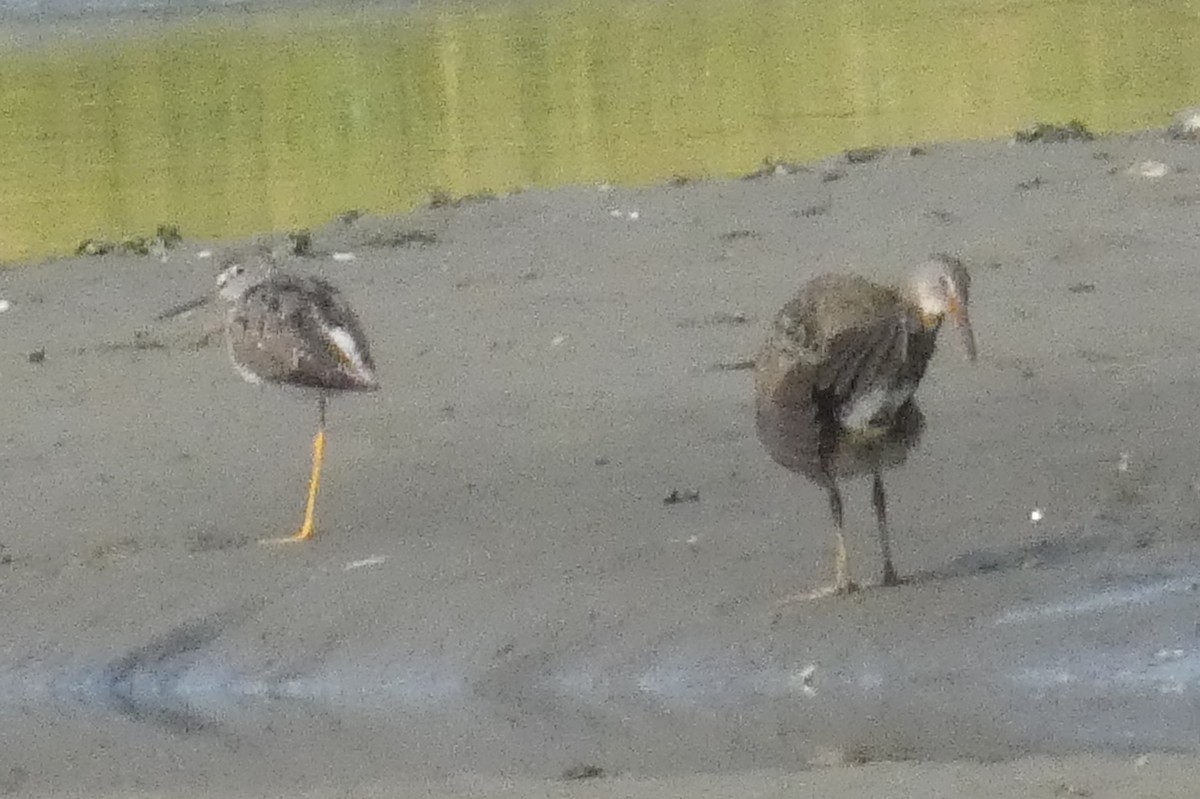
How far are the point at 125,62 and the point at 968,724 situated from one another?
71.3 ft

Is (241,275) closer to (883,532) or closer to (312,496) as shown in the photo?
(312,496)

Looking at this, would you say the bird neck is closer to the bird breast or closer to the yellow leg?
the bird breast

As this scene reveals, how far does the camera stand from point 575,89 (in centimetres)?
1941

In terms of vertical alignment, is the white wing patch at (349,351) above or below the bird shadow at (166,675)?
above

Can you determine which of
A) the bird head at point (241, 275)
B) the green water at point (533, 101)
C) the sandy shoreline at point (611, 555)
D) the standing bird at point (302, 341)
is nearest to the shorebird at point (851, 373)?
A: the sandy shoreline at point (611, 555)

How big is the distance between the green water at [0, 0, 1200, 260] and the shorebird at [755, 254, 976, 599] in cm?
716

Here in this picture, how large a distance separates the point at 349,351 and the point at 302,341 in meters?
0.16

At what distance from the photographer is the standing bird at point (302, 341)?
7.55 meters

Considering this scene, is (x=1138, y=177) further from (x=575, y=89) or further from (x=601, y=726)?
(x=575, y=89)

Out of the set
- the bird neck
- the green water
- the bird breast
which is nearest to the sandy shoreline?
the bird breast

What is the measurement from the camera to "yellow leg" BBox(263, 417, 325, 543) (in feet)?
23.5

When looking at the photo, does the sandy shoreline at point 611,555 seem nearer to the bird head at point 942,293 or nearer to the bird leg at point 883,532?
the bird leg at point 883,532

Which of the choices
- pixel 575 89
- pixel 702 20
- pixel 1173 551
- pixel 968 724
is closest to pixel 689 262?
Result: pixel 1173 551

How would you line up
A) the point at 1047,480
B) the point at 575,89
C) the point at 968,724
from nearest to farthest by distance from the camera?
1. the point at 968,724
2. the point at 1047,480
3. the point at 575,89
